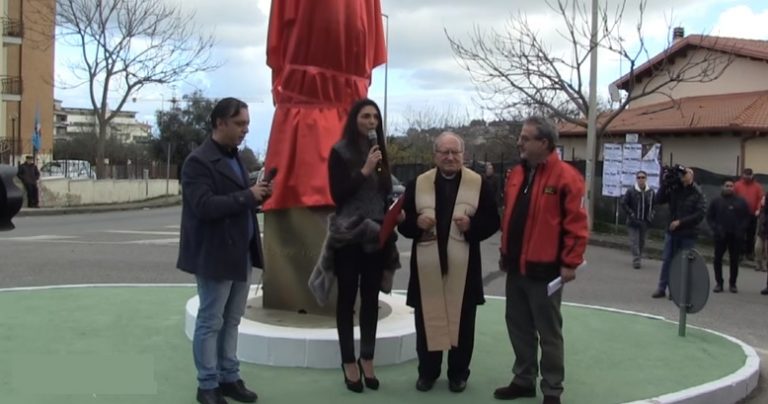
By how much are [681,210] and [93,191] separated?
24061 millimetres

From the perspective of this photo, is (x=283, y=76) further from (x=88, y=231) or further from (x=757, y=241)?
(x=88, y=231)

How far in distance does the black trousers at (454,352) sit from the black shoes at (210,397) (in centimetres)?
135

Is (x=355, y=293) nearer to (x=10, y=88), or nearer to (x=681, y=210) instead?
(x=681, y=210)

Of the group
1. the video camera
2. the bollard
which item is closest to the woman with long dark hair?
the bollard

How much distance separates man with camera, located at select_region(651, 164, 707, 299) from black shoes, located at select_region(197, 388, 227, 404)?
7024 mm

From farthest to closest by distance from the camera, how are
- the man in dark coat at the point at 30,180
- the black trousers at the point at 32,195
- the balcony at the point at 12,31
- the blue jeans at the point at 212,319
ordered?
1. the balcony at the point at 12,31
2. the black trousers at the point at 32,195
3. the man in dark coat at the point at 30,180
4. the blue jeans at the point at 212,319

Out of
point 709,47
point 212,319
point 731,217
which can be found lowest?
point 212,319

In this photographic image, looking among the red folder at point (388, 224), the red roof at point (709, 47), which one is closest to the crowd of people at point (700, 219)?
the red folder at point (388, 224)

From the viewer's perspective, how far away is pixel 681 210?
33.8ft

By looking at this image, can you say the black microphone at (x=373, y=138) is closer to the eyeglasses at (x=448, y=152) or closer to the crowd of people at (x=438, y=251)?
the crowd of people at (x=438, y=251)

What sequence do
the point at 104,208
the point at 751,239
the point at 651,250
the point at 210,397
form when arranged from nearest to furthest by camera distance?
the point at 210,397
the point at 751,239
the point at 651,250
the point at 104,208

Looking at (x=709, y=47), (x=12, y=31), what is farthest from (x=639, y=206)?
(x=12, y=31)

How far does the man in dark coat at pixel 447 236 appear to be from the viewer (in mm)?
5133

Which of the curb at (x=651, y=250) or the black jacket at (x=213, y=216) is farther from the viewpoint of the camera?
the curb at (x=651, y=250)
